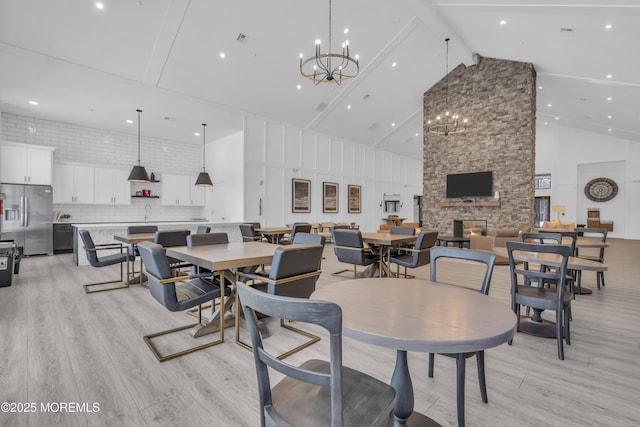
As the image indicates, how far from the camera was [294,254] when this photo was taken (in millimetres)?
2436

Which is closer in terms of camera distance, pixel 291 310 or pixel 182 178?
pixel 291 310

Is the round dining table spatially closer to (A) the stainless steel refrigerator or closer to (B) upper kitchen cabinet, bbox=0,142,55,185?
(A) the stainless steel refrigerator

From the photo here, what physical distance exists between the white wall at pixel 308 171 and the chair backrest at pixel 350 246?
4.98m

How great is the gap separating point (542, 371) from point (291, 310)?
2363 mm

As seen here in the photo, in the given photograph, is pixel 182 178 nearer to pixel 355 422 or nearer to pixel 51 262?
pixel 51 262

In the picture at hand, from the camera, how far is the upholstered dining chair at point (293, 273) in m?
2.38

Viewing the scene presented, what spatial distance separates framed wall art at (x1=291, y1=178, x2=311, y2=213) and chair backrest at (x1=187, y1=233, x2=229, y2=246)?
6.33 m

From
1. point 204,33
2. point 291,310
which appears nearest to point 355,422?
point 291,310

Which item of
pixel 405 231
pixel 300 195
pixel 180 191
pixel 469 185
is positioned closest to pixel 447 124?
pixel 469 185

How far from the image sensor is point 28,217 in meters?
6.96

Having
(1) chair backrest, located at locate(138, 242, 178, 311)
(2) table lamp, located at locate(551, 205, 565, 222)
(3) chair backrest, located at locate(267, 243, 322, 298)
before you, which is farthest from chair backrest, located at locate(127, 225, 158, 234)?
(2) table lamp, located at locate(551, 205, 565, 222)

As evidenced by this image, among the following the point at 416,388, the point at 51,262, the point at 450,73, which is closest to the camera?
the point at 416,388

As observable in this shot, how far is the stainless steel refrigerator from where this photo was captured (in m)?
6.74

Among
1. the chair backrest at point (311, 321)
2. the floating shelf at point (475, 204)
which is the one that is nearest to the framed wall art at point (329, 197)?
the floating shelf at point (475, 204)
